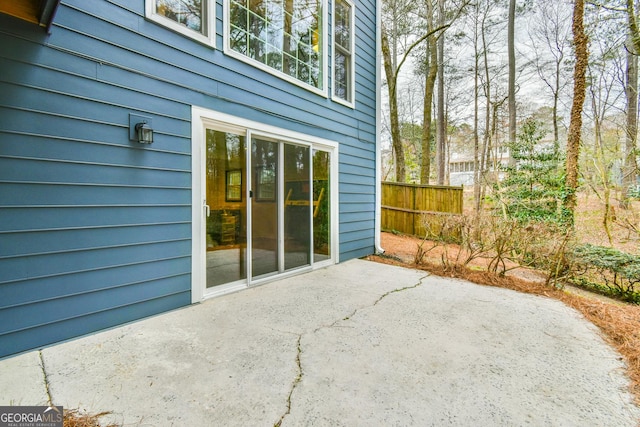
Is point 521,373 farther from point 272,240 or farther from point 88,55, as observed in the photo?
point 88,55

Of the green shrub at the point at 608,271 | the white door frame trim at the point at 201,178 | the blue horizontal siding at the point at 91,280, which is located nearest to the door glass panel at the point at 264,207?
the white door frame trim at the point at 201,178

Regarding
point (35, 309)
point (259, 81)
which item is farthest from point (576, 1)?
point (35, 309)

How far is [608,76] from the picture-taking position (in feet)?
34.1

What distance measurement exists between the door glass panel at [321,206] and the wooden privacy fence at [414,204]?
354 centimetres

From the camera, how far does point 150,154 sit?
8.66ft

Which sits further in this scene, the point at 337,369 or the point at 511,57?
the point at 511,57

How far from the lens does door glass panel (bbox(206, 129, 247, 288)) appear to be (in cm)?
317

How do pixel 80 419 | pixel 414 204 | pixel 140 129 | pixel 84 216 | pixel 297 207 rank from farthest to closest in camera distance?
1. pixel 414 204
2. pixel 297 207
3. pixel 140 129
4. pixel 84 216
5. pixel 80 419

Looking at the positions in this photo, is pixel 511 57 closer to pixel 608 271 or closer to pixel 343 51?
pixel 343 51

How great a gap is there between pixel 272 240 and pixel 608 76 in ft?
44.8

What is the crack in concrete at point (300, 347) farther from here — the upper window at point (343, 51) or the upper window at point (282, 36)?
the upper window at point (343, 51)

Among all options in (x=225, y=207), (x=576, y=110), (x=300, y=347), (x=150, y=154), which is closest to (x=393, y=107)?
(x=576, y=110)

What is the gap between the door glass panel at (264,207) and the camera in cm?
358

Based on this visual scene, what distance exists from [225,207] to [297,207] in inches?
46.4
